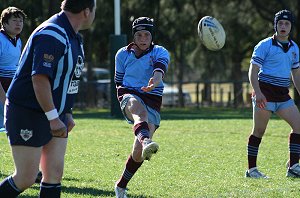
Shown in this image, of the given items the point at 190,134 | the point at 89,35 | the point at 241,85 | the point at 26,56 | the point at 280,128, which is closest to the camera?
the point at 26,56

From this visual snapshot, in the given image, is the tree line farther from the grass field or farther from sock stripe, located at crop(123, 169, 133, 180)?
sock stripe, located at crop(123, 169, 133, 180)

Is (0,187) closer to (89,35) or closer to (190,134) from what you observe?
(190,134)

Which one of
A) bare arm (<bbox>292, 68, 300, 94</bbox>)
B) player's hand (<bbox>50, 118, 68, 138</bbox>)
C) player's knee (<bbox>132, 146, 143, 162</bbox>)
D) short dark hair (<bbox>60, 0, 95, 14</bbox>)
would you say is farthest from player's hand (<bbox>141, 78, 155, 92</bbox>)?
bare arm (<bbox>292, 68, 300, 94</bbox>)

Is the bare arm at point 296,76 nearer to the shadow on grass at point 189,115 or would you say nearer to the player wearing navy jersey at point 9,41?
the player wearing navy jersey at point 9,41

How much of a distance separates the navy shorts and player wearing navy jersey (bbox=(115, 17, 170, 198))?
1.98 meters

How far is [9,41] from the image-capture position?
9.14 m

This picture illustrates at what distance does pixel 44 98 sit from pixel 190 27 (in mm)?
33171

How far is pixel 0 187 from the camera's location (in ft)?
18.6

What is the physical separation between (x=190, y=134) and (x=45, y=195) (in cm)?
1075

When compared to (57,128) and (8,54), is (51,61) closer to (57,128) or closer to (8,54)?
(57,128)

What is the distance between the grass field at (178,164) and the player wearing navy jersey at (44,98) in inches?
86.8

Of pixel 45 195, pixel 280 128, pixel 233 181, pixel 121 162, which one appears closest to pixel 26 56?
pixel 45 195

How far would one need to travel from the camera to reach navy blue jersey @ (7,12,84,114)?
17.7 ft

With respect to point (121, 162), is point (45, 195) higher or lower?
higher
